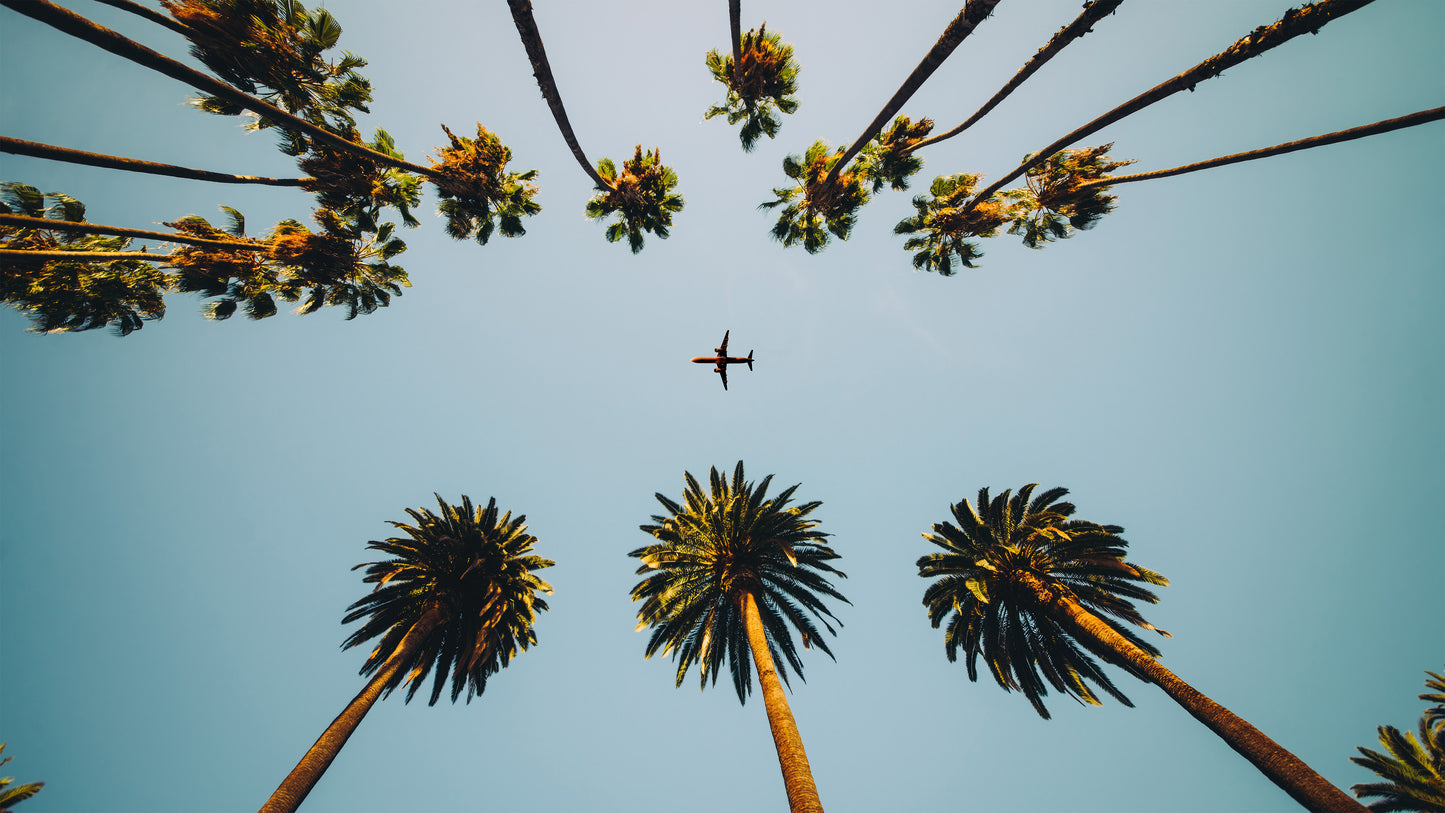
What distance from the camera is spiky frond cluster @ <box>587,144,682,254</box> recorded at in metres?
15.1

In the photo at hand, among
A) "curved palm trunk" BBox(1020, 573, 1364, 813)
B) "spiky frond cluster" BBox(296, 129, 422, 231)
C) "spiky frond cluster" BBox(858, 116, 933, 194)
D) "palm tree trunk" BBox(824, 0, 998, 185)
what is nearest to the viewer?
"curved palm trunk" BBox(1020, 573, 1364, 813)

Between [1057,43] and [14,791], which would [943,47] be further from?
[14,791]

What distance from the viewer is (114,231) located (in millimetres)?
9258

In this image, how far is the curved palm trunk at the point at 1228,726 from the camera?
271 inches

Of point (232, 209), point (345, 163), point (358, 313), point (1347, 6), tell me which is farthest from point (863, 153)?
point (232, 209)

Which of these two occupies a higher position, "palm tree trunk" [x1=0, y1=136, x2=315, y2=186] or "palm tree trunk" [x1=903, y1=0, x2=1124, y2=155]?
"palm tree trunk" [x1=0, y1=136, x2=315, y2=186]

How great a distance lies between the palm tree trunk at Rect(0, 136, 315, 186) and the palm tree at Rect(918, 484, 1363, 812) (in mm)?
20077

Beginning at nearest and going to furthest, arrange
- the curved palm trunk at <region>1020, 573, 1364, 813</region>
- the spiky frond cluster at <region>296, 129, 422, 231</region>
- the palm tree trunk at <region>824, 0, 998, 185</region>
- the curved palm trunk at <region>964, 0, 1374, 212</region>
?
1. the curved palm trunk at <region>964, 0, 1374, 212</region>
2. the curved palm trunk at <region>1020, 573, 1364, 813</region>
3. the palm tree trunk at <region>824, 0, 998, 185</region>
4. the spiky frond cluster at <region>296, 129, 422, 231</region>

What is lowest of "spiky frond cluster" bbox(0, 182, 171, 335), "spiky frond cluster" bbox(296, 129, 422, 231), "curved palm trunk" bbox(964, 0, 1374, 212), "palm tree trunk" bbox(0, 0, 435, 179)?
"curved palm trunk" bbox(964, 0, 1374, 212)

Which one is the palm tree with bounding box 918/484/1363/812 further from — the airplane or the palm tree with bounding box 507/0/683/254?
the palm tree with bounding box 507/0/683/254

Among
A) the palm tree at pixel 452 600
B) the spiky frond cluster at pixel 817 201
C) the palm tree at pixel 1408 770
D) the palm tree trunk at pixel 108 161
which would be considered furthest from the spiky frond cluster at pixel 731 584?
the palm tree at pixel 1408 770

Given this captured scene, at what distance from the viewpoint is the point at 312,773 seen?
8078 millimetres

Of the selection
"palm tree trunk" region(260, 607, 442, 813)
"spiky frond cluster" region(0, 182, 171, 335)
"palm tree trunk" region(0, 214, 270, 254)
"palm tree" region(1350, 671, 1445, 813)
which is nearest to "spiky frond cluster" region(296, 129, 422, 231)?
"palm tree trunk" region(0, 214, 270, 254)

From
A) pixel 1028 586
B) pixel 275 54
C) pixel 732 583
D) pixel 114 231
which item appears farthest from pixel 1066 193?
pixel 114 231
